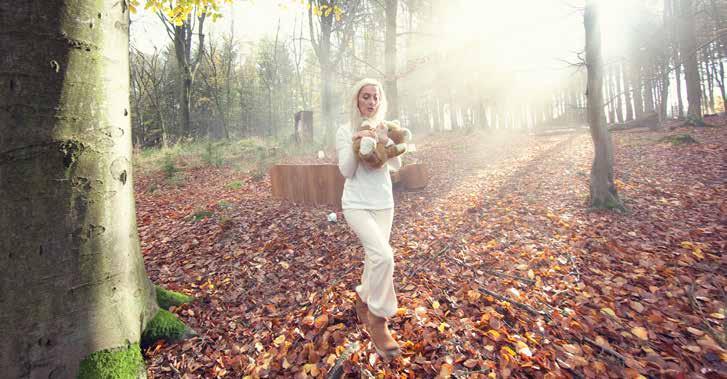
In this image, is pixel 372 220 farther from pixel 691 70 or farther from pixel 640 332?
pixel 691 70

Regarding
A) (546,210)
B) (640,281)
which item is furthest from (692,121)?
(640,281)

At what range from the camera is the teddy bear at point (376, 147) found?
2.36 meters

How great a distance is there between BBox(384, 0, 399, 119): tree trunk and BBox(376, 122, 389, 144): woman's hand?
7.88 metres

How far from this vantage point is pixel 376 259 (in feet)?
7.88

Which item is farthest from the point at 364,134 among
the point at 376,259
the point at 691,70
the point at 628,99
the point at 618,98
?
the point at 618,98

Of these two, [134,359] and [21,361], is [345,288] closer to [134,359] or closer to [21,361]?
[134,359]

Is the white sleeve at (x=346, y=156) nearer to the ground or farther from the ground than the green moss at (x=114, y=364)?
farther from the ground

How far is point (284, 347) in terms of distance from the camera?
105 inches

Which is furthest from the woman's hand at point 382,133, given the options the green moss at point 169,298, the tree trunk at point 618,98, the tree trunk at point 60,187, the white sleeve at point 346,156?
the tree trunk at point 618,98

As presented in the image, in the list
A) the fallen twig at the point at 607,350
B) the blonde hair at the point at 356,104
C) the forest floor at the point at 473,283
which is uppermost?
the blonde hair at the point at 356,104

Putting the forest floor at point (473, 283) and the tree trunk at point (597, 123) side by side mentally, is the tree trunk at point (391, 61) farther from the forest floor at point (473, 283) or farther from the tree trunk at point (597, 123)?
the tree trunk at point (597, 123)

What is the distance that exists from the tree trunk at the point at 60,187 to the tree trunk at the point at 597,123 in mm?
6909

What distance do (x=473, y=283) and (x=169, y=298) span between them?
325 cm

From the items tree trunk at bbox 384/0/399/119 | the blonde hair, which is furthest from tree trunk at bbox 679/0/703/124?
the blonde hair
